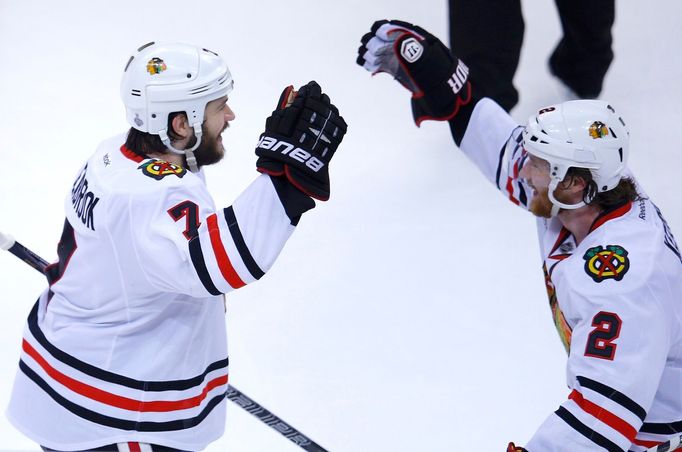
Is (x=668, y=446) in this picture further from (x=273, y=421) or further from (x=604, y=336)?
(x=273, y=421)

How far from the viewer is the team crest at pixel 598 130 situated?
2.27 m

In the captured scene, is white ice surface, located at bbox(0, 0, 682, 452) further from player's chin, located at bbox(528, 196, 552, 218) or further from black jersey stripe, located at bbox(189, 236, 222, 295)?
black jersey stripe, located at bbox(189, 236, 222, 295)

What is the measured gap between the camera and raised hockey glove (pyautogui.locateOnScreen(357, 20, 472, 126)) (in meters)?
2.86

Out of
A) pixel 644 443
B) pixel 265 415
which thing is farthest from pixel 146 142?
pixel 644 443

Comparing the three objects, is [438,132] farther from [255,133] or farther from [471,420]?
[471,420]

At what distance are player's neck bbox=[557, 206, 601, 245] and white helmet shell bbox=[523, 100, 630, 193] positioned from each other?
7cm

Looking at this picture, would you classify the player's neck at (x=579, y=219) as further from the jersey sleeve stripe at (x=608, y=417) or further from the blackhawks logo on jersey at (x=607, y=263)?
the jersey sleeve stripe at (x=608, y=417)

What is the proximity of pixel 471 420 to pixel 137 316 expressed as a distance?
1.42 meters

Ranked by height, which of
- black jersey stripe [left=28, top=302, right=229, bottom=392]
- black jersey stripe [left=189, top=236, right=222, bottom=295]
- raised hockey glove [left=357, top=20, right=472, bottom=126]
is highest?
raised hockey glove [left=357, top=20, right=472, bottom=126]

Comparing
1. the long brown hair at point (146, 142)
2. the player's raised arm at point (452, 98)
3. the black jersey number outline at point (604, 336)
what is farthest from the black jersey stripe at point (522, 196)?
the long brown hair at point (146, 142)

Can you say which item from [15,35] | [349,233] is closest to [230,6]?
[15,35]

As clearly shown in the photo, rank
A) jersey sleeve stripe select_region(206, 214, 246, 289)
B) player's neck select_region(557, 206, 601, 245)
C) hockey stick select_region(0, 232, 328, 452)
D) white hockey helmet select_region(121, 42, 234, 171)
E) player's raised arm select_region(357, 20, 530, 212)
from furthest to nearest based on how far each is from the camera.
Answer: player's raised arm select_region(357, 20, 530, 212) → hockey stick select_region(0, 232, 328, 452) → player's neck select_region(557, 206, 601, 245) → white hockey helmet select_region(121, 42, 234, 171) → jersey sleeve stripe select_region(206, 214, 246, 289)

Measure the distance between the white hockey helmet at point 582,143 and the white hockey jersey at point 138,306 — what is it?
0.65m

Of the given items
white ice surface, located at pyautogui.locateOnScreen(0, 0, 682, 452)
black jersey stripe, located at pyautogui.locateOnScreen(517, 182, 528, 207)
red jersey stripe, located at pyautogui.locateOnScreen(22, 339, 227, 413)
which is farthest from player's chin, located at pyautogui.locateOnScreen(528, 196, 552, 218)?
white ice surface, located at pyautogui.locateOnScreen(0, 0, 682, 452)
